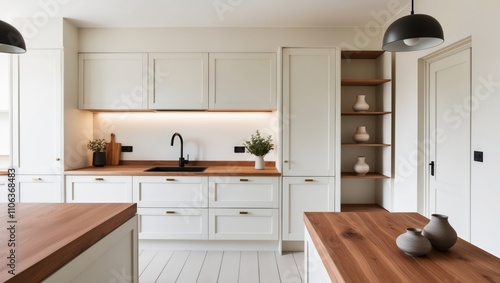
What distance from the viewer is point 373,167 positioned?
346 centimetres

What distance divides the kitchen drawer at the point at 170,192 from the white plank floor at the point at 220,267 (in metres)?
0.53

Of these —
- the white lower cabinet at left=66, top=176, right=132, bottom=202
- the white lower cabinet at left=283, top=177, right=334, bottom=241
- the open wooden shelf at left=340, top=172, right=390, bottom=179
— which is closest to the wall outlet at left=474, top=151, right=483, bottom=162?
the open wooden shelf at left=340, top=172, right=390, bottom=179

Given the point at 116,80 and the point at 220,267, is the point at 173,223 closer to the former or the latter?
the point at 220,267

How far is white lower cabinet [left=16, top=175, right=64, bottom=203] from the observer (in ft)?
9.68

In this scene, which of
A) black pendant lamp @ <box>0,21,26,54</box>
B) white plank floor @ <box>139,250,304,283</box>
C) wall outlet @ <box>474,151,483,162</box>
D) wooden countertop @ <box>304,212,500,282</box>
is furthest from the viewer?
white plank floor @ <box>139,250,304,283</box>

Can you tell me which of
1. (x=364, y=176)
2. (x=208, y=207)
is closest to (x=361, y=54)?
(x=364, y=176)

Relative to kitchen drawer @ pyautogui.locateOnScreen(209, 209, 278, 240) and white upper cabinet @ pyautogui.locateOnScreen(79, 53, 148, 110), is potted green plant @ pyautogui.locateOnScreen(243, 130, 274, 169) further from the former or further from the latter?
white upper cabinet @ pyautogui.locateOnScreen(79, 53, 148, 110)

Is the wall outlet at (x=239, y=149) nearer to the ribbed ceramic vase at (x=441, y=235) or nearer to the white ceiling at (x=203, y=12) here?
the white ceiling at (x=203, y=12)

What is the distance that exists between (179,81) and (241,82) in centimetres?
71

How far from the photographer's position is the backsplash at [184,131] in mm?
3508

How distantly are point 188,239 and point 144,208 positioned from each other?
57 cm

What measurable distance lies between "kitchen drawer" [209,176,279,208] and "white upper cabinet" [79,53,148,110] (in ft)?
4.17

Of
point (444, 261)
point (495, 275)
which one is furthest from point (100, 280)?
point (495, 275)

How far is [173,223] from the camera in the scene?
296 centimetres
